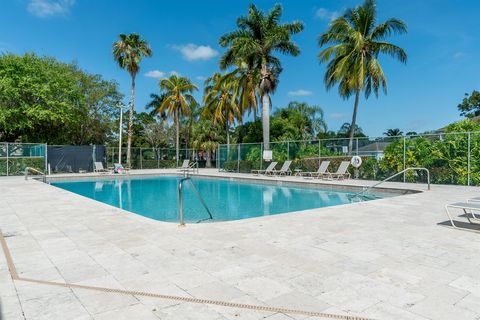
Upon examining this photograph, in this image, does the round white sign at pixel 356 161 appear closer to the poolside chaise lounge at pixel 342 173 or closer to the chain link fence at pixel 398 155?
the poolside chaise lounge at pixel 342 173

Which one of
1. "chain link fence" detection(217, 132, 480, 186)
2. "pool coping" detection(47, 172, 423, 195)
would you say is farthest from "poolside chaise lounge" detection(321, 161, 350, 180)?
"pool coping" detection(47, 172, 423, 195)

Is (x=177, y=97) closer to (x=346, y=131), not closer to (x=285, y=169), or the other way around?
(x=285, y=169)

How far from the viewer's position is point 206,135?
90.3 ft

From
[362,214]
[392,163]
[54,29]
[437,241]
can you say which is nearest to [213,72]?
[54,29]

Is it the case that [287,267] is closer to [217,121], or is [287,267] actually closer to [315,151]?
[315,151]

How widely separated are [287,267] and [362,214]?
3459 mm

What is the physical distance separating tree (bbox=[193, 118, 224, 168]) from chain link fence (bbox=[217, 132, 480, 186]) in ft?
29.7

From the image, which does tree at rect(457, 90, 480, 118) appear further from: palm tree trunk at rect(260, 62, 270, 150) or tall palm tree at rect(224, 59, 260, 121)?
palm tree trunk at rect(260, 62, 270, 150)

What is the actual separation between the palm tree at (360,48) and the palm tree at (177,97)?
40.0 feet

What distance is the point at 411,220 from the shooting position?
5.65 m

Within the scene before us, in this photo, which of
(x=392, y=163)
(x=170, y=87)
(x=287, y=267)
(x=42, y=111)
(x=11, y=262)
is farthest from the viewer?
(x=170, y=87)

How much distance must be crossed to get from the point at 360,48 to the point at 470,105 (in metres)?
29.1

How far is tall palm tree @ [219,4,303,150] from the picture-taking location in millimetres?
17156

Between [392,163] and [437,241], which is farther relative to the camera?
[392,163]
